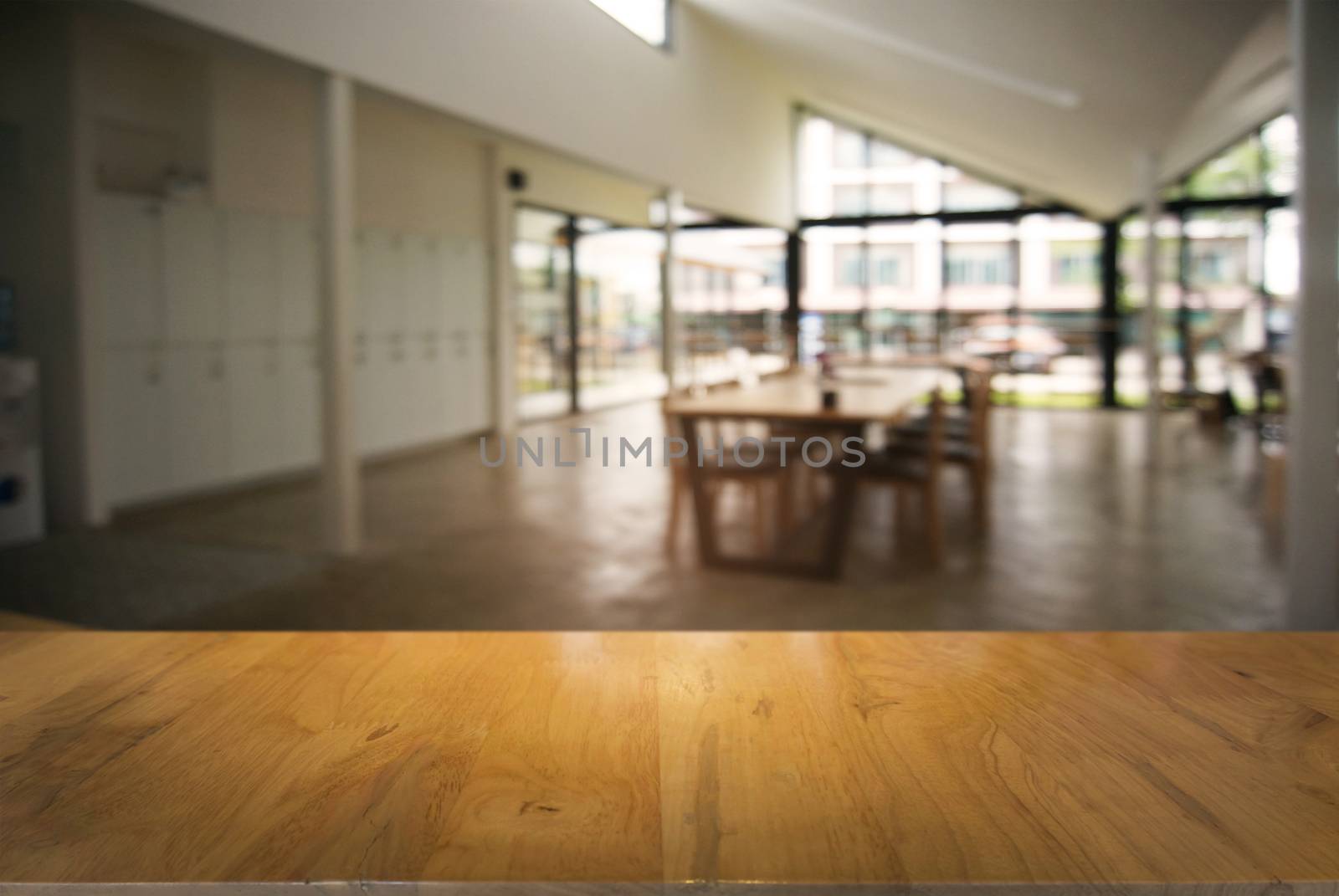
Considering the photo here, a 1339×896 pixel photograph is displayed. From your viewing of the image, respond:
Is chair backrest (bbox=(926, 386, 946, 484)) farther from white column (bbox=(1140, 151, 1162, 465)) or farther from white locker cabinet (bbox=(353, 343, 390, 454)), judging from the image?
white locker cabinet (bbox=(353, 343, 390, 454))

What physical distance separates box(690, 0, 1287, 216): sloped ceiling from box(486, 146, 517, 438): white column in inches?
124

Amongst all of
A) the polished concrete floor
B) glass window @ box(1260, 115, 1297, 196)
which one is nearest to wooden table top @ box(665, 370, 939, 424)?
the polished concrete floor

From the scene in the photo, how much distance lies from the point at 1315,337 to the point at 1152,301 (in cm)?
480

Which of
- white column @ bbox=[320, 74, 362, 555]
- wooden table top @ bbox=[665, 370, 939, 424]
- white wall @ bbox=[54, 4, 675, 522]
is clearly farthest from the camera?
white wall @ bbox=[54, 4, 675, 522]

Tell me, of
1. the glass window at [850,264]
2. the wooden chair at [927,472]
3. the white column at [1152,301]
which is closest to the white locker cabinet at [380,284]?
the wooden chair at [927,472]

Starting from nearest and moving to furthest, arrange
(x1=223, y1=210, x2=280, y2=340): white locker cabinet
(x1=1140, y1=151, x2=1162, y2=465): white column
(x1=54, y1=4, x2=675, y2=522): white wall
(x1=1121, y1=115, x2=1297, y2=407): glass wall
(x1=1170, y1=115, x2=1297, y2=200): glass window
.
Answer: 1. (x1=54, y1=4, x2=675, y2=522): white wall
2. (x1=223, y1=210, x2=280, y2=340): white locker cabinet
3. (x1=1140, y1=151, x2=1162, y2=465): white column
4. (x1=1170, y1=115, x2=1297, y2=200): glass window
5. (x1=1121, y1=115, x2=1297, y2=407): glass wall

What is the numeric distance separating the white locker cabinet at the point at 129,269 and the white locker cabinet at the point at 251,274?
48 cm

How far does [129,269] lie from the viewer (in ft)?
17.1

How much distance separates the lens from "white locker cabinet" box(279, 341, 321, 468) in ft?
20.6

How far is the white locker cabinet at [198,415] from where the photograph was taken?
5531mm

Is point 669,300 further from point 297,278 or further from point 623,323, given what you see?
point 297,278

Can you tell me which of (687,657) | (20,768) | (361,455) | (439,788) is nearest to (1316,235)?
(687,657)

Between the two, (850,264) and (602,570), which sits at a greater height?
(850,264)

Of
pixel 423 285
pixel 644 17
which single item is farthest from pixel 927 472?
pixel 423 285
